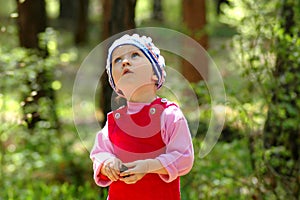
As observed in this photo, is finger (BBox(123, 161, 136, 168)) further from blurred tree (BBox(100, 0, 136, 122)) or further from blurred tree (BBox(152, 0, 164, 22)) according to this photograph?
blurred tree (BBox(152, 0, 164, 22))

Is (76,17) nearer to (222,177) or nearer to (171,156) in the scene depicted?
(222,177)

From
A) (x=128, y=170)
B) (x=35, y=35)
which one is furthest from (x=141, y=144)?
(x=35, y=35)

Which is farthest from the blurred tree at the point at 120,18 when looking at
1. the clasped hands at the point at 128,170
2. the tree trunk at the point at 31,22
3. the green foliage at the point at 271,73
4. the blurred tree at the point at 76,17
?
the blurred tree at the point at 76,17

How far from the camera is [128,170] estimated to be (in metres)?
2.51

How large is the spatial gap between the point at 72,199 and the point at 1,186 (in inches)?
38.1

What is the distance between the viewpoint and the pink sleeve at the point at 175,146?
255 centimetres

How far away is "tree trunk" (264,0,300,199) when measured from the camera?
4664 mm

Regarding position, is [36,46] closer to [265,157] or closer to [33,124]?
[33,124]

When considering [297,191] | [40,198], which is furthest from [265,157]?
[40,198]

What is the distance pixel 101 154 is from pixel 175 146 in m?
0.31

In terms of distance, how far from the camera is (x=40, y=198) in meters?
5.42

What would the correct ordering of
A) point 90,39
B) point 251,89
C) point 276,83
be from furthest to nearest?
point 90,39 < point 251,89 < point 276,83

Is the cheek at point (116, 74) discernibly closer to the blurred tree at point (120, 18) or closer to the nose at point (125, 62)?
the nose at point (125, 62)

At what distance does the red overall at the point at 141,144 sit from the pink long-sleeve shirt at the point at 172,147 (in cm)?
3
